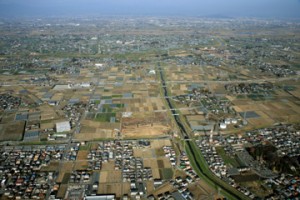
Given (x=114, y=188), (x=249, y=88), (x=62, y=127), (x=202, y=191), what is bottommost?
(x=114, y=188)

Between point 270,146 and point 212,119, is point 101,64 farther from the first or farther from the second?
point 270,146

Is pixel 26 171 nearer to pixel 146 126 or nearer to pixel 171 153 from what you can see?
pixel 171 153

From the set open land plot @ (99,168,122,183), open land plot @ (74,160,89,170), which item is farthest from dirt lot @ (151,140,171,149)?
open land plot @ (74,160,89,170)

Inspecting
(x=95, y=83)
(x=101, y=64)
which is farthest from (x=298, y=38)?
(x=95, y=83)

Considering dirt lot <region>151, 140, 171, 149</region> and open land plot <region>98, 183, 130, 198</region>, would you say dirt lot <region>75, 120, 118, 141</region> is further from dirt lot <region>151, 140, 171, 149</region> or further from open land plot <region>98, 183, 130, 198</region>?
open land plot <region>98, 183, 130, 198</region>

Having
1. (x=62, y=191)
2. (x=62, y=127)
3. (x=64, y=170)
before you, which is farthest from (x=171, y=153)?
(x=62, y=127)

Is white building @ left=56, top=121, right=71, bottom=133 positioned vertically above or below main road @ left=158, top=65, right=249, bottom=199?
above

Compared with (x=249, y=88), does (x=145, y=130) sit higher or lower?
lower

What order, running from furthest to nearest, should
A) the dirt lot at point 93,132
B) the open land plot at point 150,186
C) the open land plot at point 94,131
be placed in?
the open land plot at point 94,131 → the dirt lot at point 93,132 → the open land plot at point 150,186

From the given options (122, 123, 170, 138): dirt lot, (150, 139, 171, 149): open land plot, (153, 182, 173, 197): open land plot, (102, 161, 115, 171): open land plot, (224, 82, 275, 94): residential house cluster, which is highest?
(224, 82, 275, 94): residential house cluster

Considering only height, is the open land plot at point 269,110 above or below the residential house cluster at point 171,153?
above

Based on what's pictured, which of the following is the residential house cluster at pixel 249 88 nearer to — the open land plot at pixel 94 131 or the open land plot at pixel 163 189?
the open land plot at pixel 94 131

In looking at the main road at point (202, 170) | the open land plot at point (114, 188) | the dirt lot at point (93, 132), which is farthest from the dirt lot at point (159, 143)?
the open land plot at point (114, 188)
